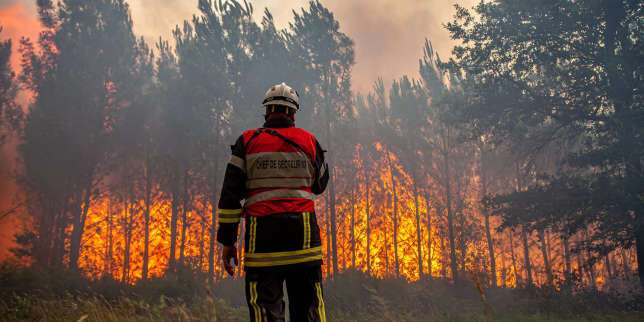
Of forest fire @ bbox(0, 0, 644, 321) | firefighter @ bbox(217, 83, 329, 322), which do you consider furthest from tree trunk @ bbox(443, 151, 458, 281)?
firefighter @ bbox(217, 83, 329, 322)

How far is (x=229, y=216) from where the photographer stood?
2977 millimetres

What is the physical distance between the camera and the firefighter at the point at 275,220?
112 inches

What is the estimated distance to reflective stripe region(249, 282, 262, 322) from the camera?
2760 millimetres

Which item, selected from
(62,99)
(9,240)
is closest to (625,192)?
(62,99)

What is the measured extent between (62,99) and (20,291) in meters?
10.5

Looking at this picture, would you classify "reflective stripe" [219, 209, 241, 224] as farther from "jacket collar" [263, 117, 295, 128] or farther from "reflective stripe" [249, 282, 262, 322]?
"jacket collar" [263, 117, 295, 128]

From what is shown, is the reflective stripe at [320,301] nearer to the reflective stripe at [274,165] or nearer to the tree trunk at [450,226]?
the reflective stripe at [274,165]

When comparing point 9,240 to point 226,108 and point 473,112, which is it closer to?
point 226,108

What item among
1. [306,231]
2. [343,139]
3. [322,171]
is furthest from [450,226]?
[306,231]

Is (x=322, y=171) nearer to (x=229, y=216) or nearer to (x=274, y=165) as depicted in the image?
(x=274, y=165)

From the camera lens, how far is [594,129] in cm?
1472

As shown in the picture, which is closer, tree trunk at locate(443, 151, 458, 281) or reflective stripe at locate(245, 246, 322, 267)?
reflective stripe at locate(245, 246, 322, 267)

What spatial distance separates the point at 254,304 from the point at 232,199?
30.8 inches

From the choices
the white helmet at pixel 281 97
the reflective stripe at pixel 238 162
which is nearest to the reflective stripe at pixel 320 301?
the reflective stripe at pixel 238 162
